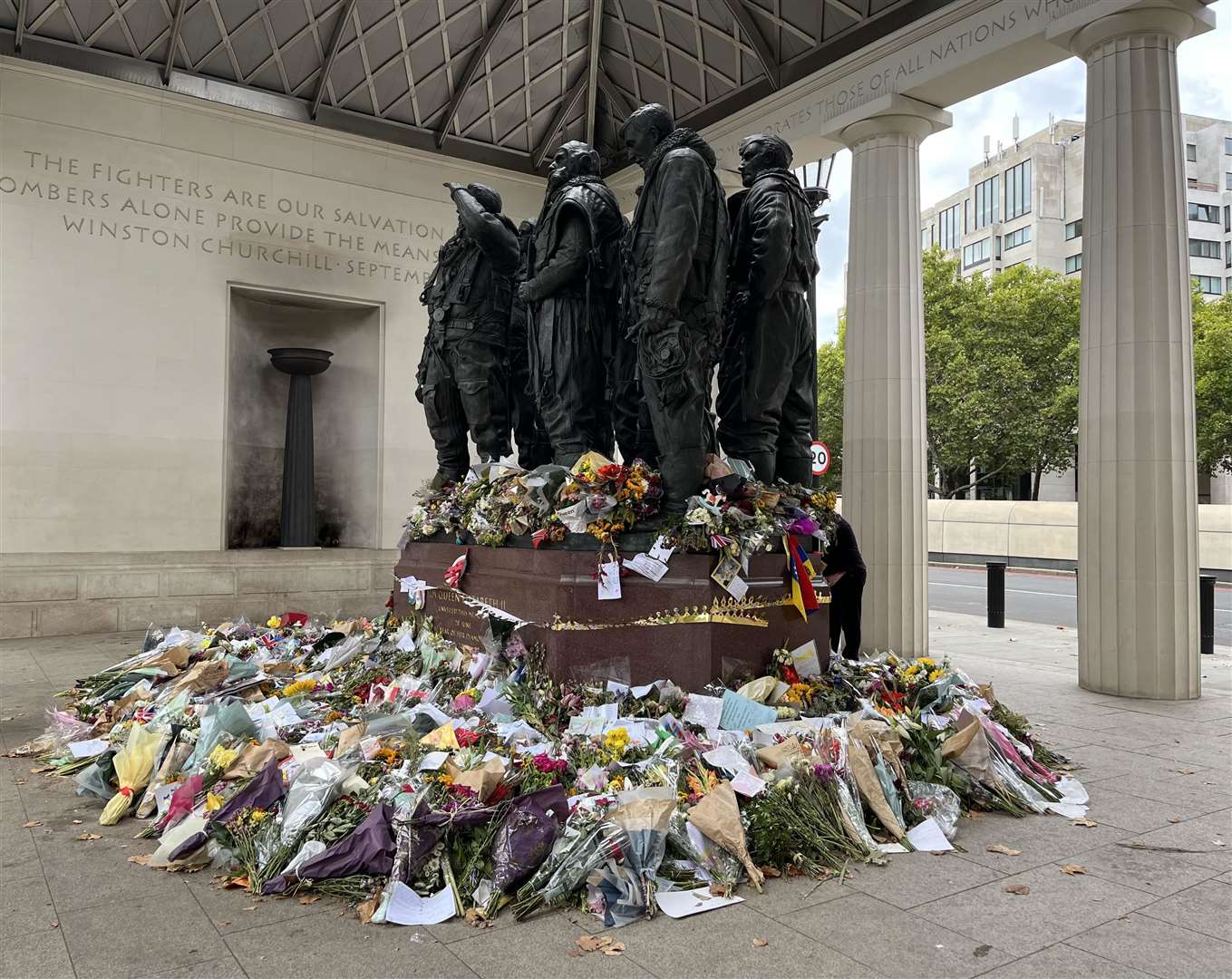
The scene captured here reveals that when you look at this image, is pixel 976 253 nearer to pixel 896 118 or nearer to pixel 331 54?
pixel 331 54

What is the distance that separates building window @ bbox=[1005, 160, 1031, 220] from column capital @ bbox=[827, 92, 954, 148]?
1733 inches

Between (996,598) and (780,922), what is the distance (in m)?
10.2

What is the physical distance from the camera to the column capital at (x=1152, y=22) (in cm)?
705

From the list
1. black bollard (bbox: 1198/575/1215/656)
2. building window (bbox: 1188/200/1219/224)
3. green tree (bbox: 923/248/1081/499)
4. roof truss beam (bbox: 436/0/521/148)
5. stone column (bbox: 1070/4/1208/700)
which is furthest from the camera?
building window (bbox: 1188/200/1219/224)

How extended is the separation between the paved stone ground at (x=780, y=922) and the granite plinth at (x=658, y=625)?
144cm

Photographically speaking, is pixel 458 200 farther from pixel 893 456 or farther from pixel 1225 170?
pixel 1225 170

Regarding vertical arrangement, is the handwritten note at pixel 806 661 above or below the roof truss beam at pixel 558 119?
below

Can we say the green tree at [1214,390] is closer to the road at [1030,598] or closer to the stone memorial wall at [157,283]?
the road at [1030,598]

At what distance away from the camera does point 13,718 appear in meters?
6.37

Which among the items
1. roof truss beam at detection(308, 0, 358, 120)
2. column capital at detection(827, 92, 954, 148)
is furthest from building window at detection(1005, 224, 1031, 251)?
roof truss beam at detection(308, 0, 358, 120)

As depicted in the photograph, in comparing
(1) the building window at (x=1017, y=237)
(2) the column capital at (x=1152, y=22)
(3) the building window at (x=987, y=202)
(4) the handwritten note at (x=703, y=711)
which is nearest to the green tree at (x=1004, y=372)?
(1) the building window at (x=1017, y=237)

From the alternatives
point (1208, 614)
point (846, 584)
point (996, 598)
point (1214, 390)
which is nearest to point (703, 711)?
point (846, 584)

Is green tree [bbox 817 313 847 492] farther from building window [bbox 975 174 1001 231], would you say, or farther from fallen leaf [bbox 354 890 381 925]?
fallen leaf [bbox 354 890 381 925]

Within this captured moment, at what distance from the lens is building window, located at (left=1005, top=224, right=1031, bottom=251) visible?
157 ft
